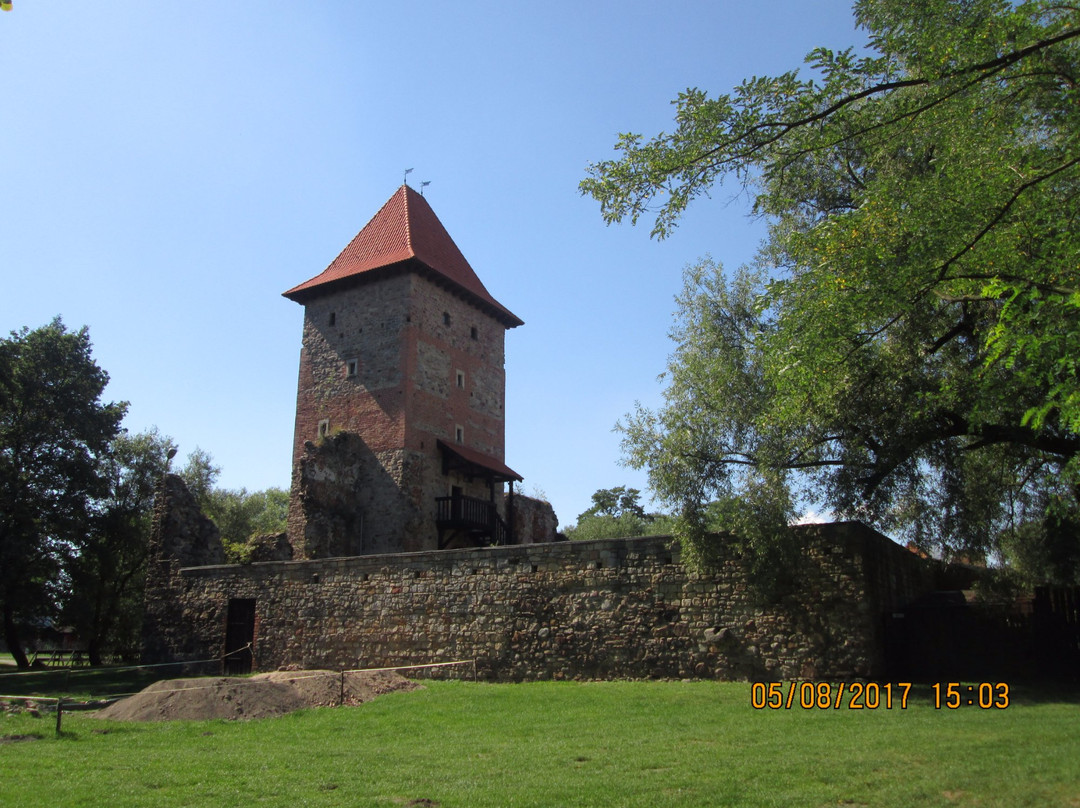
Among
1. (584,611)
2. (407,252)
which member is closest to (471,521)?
(407,252)

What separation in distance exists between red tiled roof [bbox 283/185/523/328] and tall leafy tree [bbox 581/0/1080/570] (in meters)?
13.8

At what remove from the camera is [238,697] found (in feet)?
34.1

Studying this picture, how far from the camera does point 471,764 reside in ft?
22.6

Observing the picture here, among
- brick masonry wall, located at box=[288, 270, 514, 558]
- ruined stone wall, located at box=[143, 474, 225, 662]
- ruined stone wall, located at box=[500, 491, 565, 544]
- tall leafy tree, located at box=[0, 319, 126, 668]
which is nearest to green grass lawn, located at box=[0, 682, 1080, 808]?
ruined stone wall, located at box=[143, 474, 225, 662]

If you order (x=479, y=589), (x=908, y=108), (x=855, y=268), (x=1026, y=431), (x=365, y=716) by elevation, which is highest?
(x=908, y=108)

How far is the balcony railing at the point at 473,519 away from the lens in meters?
23.3

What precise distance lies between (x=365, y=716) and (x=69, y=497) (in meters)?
20.2

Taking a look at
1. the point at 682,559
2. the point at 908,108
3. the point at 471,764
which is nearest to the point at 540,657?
the point at 682,559

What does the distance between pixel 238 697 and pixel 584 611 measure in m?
5.69

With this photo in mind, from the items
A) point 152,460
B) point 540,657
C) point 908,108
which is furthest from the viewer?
point 152,460

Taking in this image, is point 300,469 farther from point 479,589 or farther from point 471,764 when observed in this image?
point 471,764

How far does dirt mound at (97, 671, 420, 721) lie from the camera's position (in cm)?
1010
